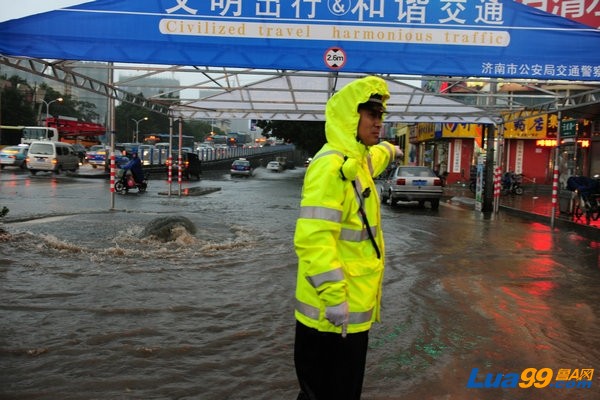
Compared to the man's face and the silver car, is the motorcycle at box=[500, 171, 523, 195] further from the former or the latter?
the man's face

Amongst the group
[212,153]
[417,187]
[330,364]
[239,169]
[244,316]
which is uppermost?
[212,153]

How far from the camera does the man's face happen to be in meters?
2.62

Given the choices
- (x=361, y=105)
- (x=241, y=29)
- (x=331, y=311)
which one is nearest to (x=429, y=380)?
(x=331, y=311)

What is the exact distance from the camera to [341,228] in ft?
8.21

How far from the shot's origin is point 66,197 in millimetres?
17422

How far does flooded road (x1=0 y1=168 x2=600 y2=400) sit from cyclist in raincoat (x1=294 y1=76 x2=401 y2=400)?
127cm

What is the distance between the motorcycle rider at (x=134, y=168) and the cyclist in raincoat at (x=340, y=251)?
64.8ft

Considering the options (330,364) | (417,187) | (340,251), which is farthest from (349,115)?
(417,187)

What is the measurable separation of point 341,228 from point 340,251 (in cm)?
11

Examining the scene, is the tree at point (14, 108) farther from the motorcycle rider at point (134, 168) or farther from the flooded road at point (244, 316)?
the flooded road at point (244, 316)

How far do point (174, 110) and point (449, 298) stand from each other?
14.8 meters

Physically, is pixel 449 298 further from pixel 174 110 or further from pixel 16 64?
pixel 174 110

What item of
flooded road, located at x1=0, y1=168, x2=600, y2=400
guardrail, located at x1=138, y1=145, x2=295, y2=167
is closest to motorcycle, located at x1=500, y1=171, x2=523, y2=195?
flooded road, located at x1=0, y1=168, x2=600, y2=400

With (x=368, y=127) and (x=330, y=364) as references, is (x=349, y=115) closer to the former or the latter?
(x=368, y=127)
